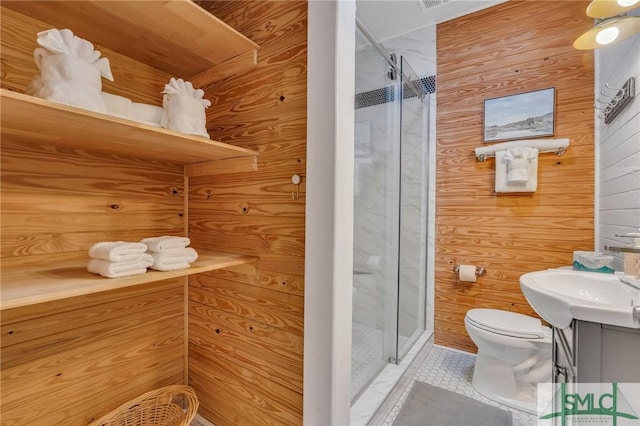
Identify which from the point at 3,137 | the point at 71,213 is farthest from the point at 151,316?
the point at 3,137

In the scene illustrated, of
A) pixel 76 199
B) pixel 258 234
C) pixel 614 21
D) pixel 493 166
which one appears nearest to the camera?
pixel 76 199

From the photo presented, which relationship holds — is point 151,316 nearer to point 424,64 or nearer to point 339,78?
point 339,78

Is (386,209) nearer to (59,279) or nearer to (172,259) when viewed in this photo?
(172,259)

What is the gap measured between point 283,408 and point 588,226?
6.78 feet

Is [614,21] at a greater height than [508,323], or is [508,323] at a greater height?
[614,21]

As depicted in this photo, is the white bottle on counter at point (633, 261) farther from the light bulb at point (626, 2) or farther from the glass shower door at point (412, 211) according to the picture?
the glass shower door at point (412, 211)

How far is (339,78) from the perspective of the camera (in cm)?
88

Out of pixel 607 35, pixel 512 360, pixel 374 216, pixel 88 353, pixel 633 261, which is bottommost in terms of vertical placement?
pixel 512 360

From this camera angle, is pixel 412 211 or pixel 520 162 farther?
pixel 412 211

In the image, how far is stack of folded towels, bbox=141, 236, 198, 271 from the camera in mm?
854

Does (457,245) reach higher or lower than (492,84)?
lower

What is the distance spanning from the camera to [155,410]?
1.14 metres

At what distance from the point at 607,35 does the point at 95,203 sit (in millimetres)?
2362

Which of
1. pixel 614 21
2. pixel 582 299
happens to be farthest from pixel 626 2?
pixel 582 299
